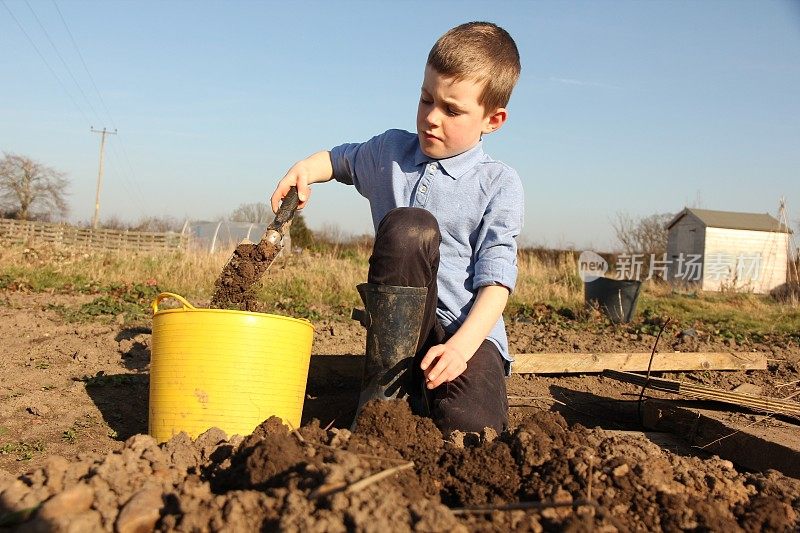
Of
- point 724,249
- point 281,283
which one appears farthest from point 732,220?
point 281,283

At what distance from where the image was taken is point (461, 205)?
2641mm

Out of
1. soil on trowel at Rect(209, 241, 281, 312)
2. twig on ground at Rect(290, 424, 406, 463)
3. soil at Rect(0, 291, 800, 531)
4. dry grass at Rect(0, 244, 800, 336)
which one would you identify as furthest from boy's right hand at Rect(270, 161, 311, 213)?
dry grass at Rect(0, 244, 800, 336)

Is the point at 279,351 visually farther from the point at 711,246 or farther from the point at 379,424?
the point at 711,246

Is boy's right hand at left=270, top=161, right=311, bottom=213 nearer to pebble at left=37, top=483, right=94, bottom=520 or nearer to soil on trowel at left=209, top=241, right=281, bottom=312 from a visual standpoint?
soil on trowel at left=209, top=241, right=281, bottom=312

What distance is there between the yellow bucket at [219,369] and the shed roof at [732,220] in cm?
2694

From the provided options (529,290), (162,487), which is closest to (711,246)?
(529,290)

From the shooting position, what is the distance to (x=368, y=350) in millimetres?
2199

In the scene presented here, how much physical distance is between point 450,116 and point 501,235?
48 centimetres

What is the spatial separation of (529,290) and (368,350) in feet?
25.3

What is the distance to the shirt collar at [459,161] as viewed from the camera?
268 centimetres

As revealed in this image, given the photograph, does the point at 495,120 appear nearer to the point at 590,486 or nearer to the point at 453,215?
the point at 453,215

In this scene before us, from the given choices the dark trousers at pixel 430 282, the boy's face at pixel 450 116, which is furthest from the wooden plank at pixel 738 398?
the boy's face at pixel 450 116

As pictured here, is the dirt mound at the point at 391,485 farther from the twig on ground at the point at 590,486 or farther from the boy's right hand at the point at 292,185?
the boy's right hand at the point at 292,185

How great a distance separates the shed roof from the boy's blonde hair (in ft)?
85.8
